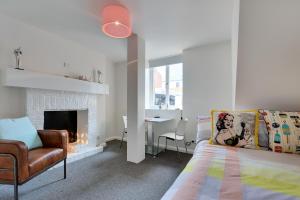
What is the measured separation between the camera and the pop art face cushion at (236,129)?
151 cm

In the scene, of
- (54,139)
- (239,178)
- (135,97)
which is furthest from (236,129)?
(54,139)

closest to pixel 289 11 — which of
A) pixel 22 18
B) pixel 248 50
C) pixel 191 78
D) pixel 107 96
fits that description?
pixel 248 50

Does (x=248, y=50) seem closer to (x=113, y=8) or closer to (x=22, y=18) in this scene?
(x=113, y=8)

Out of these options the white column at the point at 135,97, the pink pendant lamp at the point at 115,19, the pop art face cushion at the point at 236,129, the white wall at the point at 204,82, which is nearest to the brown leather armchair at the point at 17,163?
the white column at the point at 135,97

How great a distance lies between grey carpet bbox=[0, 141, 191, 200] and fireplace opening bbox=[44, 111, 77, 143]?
77cm

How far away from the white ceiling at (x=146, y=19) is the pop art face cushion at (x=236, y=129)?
1334 mm

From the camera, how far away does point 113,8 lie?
176cm

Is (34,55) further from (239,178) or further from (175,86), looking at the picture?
(239,178)

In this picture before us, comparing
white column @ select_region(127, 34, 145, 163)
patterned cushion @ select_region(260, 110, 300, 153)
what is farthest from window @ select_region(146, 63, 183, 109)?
patterned cushion @ select_region(260, 110, 300, 153)

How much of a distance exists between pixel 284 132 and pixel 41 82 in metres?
3.22

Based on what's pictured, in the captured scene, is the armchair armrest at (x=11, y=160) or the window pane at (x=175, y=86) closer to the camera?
the armchair armrest at (x=11, y=160)

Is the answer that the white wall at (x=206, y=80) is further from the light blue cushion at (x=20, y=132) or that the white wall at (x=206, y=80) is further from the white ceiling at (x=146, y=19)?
the light blue cushion at (x=20, y=132)

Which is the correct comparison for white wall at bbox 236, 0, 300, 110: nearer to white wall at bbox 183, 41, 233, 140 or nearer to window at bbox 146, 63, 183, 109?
white wall at bbox 183, 41, 233, 140

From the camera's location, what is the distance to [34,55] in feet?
8.43
